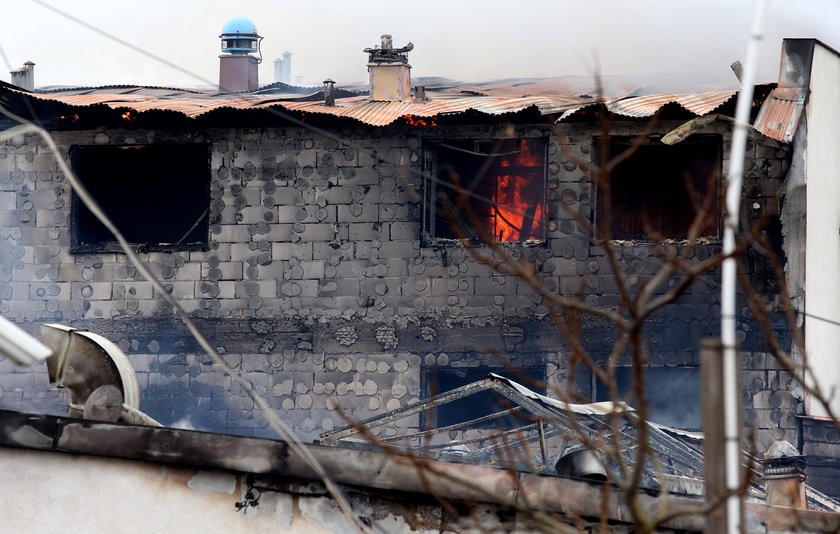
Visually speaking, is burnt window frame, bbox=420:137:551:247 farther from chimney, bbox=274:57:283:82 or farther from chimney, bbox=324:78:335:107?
chimney, bbox=274:57:283:82

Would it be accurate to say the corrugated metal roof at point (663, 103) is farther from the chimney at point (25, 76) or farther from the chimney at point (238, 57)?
the chimney at point (25, 76)

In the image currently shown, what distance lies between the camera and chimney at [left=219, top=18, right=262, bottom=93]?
18125mm

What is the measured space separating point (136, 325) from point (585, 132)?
6.43 m

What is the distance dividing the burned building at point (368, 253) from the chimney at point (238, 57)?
4.34 meters

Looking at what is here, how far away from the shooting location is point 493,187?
1363cm

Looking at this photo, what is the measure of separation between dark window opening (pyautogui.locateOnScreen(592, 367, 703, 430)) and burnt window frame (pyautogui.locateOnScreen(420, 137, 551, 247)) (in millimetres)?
2142

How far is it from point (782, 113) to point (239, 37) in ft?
32.3

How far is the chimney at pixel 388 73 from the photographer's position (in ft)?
46.3

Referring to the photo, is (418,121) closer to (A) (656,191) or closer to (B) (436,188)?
(B) (436,188)

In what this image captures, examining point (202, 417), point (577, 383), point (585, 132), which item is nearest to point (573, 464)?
point (577, 383)

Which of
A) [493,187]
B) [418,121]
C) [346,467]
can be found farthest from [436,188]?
[346,467]

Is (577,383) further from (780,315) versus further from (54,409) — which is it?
(54,409)

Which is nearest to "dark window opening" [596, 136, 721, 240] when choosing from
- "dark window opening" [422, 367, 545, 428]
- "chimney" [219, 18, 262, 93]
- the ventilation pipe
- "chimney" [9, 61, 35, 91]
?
"dark window opening" [422, 367, 545, 428]

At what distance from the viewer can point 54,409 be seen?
13836 mm
